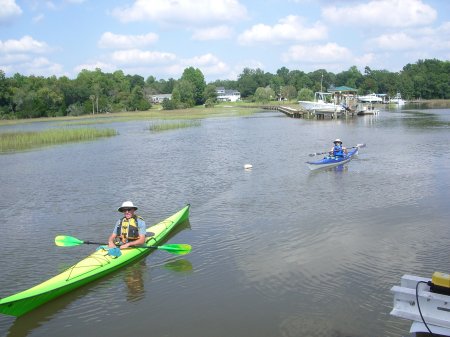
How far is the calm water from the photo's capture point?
27.5 feet

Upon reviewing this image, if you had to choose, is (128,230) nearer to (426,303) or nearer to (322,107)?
(426,303)

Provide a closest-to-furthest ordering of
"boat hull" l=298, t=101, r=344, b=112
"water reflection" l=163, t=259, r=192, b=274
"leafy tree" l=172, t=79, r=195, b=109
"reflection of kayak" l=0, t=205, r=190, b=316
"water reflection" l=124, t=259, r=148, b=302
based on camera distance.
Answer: "reflection of kayak" l=0, t=205, r=190, b=316 → "water reflection" l=124, t=259, r=148, b=302 → "water reflection" l=163, t=259, r=192, b=274 → "boat hull" l=298, t=101, r=344, b=112 → "leafy tree" l=172, t=79, r=195, b=109

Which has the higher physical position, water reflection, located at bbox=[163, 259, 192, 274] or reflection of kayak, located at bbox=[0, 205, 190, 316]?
reflection of kayak, located at bbox=[0, 205, 190, 316]

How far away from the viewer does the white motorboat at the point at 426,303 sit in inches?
210

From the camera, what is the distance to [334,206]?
50.8ft

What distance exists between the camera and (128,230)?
11.0 m

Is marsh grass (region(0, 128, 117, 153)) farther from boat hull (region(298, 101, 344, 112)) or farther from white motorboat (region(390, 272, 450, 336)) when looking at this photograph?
white motorboat (region(390, 272, 450, 336))

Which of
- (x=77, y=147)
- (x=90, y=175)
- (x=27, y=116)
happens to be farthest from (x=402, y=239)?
(x=27, y=116)

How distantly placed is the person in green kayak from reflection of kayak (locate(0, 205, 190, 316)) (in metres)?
0.23

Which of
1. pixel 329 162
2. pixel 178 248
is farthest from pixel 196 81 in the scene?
pixel 178 248

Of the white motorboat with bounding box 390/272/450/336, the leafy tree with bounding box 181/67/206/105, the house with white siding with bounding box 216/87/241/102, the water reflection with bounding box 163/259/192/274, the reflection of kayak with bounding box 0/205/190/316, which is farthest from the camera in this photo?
the house with white siding with bounding box 216/87/241/102

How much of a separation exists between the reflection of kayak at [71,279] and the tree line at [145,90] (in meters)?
77.4

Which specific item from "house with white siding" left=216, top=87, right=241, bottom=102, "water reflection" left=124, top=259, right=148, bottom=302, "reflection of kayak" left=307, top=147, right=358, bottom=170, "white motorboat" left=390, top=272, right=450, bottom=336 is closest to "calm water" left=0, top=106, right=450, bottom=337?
"water reflection" left=124, top=259, right=148, bottom=302

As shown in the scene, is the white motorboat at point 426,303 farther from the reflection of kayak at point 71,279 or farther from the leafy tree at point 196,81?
the leafy tree at point 196,81
